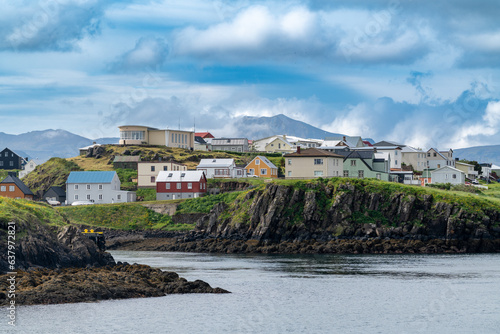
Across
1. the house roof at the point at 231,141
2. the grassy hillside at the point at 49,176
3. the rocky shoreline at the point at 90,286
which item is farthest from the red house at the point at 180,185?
the house roof at the point at 231,141

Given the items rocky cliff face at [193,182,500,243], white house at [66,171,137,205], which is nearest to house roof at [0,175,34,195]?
white house at [66,171,137,205]

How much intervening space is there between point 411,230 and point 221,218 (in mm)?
23713

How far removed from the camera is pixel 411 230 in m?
80.5

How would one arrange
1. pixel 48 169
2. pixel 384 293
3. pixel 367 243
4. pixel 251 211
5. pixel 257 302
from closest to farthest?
pixel 257 302, pixel 384 293, pixel 367 243, pixel 251 211, pixel 48 169

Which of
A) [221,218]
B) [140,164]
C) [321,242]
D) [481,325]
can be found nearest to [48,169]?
[140,164]

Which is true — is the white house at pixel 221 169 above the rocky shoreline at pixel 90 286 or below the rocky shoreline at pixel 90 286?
above

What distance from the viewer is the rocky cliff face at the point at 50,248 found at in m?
50.2

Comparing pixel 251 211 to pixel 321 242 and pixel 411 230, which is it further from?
pixel 411 230

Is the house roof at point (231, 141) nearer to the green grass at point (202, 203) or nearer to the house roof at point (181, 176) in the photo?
the house roof at point (181, 176)

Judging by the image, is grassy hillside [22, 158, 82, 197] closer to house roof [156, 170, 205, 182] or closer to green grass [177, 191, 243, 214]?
house roof [156, 170, 205, 182]

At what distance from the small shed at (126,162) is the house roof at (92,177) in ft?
46.0

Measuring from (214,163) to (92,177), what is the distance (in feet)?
69.7

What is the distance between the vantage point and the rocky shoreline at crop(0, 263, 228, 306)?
40062mm

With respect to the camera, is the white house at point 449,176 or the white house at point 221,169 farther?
the white house at point 221,169
